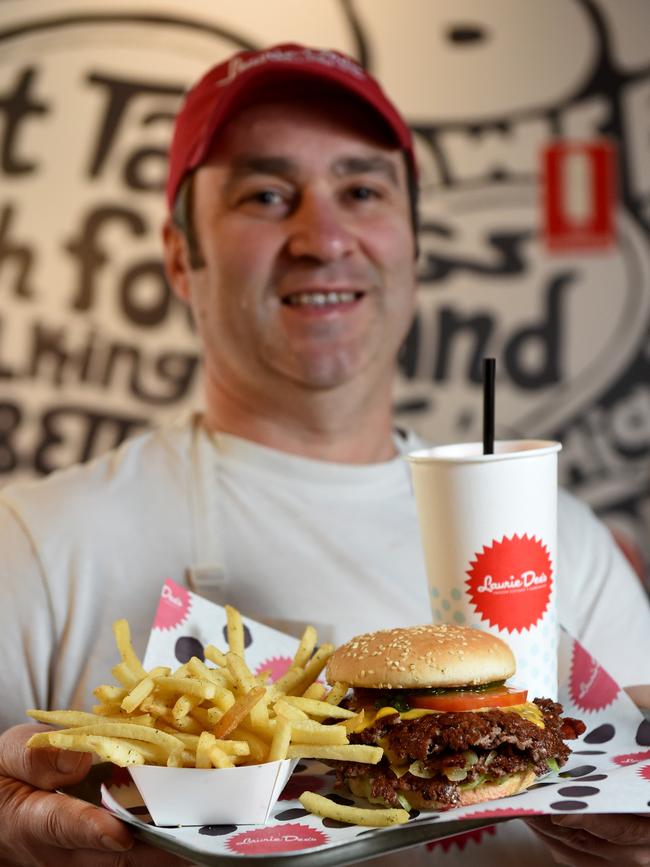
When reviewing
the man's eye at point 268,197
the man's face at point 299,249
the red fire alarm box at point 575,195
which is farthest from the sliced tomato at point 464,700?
the red fire alarm box at point 575,195

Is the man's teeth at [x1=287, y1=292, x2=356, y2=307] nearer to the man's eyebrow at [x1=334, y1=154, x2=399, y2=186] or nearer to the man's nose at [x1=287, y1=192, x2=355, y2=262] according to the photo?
the man's nose at [x1=287, y1=192, x2=355, y2=262]

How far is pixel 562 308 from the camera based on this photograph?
448 centimetres

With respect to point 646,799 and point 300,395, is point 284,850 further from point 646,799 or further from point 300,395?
point 300,395

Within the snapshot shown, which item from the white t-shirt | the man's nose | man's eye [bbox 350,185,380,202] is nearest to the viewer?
the white t-shirt

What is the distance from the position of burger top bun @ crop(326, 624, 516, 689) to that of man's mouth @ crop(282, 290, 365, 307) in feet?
3.15

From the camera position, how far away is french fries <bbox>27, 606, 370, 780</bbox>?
137 cm

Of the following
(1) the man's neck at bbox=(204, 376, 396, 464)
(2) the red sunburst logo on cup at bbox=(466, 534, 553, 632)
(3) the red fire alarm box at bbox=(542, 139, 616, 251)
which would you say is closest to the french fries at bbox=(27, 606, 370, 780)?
(2) the red sunburst logo on cup at bbox=(466, 534, 553, 632)

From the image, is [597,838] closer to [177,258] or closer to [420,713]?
[420,713]

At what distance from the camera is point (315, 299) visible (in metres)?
2.36

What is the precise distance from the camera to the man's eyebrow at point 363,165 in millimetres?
2381

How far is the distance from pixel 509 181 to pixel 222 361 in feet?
7.72

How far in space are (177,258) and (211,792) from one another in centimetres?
156

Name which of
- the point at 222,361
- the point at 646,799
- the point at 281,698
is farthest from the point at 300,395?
the point at 646,799

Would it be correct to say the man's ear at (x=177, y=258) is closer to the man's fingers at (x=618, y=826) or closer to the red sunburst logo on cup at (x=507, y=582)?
the red sunburst logo on cup at (x=507, y=582)
